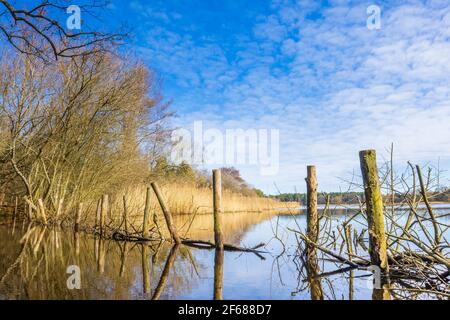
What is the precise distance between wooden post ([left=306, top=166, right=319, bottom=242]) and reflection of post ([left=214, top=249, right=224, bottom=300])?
169cm

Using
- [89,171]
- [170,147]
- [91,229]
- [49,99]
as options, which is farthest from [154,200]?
[170,147]

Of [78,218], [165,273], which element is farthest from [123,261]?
[78,218]

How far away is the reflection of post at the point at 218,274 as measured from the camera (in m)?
3.91

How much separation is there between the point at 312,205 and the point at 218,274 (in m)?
2.41

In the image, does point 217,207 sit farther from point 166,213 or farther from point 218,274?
point 218,274

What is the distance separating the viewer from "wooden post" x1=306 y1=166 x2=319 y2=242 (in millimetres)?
6422

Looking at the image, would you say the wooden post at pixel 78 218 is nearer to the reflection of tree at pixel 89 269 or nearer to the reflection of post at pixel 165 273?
the reflection of tree at pixel 89 269

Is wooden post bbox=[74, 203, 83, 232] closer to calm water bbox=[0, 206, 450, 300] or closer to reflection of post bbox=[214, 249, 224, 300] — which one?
calm water bbox=[0, 206, 450, 300]

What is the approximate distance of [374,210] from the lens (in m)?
4.85

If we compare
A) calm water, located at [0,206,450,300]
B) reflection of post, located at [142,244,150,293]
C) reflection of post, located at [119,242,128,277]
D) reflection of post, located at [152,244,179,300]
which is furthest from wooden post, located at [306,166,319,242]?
reflection of post, located at [119,242,128,277]

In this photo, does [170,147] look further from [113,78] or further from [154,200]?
[113,78]

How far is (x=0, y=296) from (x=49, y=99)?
10216mm

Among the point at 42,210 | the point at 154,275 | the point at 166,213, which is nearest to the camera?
the point at 154,275

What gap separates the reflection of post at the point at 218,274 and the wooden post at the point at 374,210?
2.11 meters
